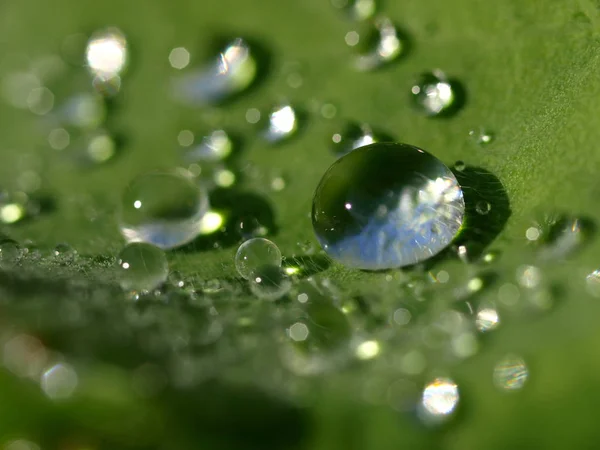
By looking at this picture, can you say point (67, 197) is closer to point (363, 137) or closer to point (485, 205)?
point (363, 137)

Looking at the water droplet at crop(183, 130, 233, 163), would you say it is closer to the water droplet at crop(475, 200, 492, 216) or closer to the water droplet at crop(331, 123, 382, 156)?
the water droplet at crop(331, 123, 382, 156)

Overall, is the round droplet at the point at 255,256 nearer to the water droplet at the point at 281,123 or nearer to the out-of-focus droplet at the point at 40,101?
the water droplet at the point at 281,123

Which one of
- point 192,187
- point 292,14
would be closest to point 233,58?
point 292,14

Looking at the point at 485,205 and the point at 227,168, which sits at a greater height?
the point at 227,168

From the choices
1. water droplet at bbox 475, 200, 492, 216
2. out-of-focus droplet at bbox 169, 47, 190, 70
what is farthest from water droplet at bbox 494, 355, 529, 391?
out-of-focus droplet at bbox 169, 47, 190, 70

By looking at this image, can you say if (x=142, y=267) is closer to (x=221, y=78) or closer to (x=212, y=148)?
(x=212, y=148)

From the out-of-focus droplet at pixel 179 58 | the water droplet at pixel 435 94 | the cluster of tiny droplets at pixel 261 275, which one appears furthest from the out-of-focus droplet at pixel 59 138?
the water droplet at pixel 435 94

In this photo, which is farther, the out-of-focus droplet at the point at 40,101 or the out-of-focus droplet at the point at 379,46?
the out-of-focus droplet at the point at 40,101
